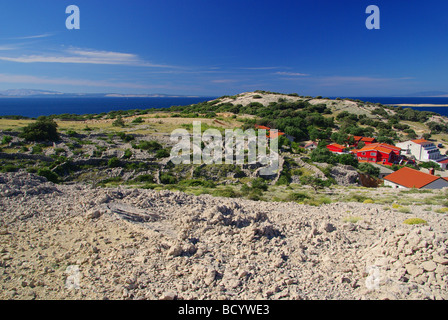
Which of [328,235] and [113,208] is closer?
[328,235]

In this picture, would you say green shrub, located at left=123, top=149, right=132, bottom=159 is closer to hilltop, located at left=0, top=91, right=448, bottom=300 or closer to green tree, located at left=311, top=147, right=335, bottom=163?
hilltop, located at left=0, top=91, right=448, bottom=300

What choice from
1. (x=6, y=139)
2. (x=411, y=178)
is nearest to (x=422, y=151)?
(x=411, y=178)

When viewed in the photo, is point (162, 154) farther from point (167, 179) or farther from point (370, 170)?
point (370, 170)

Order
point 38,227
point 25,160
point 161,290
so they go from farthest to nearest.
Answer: point 25,160 → point 38,227 → point 161,290
